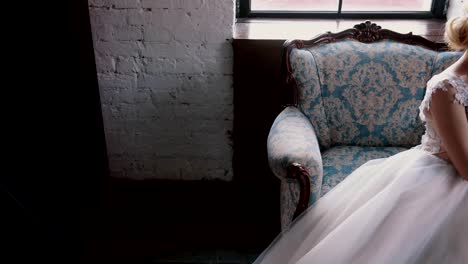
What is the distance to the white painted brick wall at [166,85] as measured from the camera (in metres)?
2.03

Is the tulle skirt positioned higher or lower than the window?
lower

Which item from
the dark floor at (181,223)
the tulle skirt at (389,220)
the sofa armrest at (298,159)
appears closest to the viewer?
the tulle skirt at (389,220)

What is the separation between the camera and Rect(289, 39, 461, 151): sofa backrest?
1814mm

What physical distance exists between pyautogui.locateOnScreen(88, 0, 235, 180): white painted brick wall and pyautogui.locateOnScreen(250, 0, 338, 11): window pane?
31 centimetres

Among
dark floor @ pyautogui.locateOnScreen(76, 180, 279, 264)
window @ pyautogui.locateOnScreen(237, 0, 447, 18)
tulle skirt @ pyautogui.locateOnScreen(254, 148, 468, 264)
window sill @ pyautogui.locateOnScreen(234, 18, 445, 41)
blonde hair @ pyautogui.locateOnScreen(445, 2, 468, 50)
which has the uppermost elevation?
blonde hair @ pyautogui.locateOnScreen(445, 2, 468, 50)

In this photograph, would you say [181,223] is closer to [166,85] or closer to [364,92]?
[166,85]

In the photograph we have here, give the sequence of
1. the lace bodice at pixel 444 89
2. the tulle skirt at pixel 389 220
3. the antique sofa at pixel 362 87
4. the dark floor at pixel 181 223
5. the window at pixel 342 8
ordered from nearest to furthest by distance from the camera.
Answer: the tulle skirt at pixel 389 220
the lace bodice at pixel 444 89
the antique sofa at pixel 362 87
the dark floor at pixel 181 223
the window at pixel 342 8

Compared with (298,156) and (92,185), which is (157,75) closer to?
(92,185)

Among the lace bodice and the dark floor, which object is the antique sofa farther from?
the dark floor

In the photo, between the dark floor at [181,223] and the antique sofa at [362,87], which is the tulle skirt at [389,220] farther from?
the dark floor at [181,223]

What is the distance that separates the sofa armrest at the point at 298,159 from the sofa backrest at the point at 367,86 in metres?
0.25

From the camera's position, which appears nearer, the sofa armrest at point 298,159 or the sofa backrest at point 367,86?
the sofa armrest at point 298,159

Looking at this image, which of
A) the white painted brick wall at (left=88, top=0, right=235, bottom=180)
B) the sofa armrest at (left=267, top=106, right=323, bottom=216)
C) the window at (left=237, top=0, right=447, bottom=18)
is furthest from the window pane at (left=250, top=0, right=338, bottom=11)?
the sofa armrest at (left=267, top=106, right=323, bottom=216)

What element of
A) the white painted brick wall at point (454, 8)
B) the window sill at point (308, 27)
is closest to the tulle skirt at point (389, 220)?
the window sill at point (308, 27)
